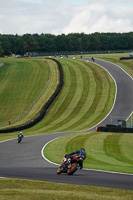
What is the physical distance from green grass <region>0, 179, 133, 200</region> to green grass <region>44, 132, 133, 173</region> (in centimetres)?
613

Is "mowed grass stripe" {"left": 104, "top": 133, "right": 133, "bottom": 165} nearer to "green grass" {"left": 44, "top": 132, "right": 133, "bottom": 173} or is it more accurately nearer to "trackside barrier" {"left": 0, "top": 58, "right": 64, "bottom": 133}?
"green grass" {"left": 44, "top": 132, "right": 133, "bottom": 173}

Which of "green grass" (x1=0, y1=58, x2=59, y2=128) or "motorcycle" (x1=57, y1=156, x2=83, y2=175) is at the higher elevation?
"motorcycle" (x1=57, y1=156, x2=83, y2=175)

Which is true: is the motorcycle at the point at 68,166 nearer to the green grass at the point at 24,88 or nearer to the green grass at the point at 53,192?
the green grass at the point at 53,192

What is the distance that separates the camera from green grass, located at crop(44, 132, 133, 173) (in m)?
28.2

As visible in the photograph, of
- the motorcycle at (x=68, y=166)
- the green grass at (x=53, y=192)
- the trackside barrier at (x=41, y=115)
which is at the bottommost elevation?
the trackside barrier at (x=41, y=115)

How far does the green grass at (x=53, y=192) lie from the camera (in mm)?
15031

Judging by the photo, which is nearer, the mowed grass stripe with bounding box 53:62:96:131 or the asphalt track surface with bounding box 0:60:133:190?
the asphalt track surface with bounding box 0:60:133:190

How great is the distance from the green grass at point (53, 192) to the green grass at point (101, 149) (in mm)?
6133

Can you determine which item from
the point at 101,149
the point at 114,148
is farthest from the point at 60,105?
the point at 101,149

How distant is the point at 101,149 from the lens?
34688 mm

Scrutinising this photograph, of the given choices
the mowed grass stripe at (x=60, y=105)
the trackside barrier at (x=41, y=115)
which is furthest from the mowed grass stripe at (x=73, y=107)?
the trackside barrier at (x=41, y=115)

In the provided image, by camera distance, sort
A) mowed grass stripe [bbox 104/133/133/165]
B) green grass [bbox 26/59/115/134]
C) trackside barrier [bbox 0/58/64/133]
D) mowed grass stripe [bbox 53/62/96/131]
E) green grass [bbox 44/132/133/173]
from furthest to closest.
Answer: mowed grass stripe [bbox 53/62/96/131]
green grass [bbox 26/59/115/134]
trackside barrier [bbox 0/58/64/133]
mowed grass stripe [bbox 104/133/133/165]
green grass [bbox 44/132/133/173]

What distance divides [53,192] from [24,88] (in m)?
70.2

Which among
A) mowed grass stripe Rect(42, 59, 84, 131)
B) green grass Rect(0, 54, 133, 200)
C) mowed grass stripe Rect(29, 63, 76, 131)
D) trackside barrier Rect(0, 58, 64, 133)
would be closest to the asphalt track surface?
green grass Rect(0, 54, 133, 200)
